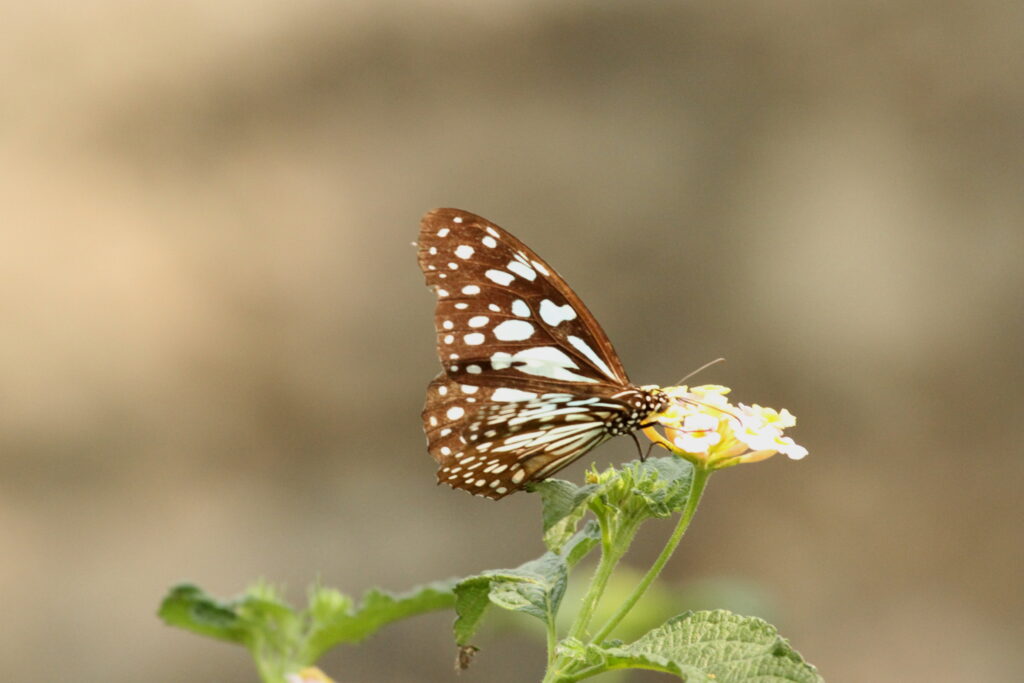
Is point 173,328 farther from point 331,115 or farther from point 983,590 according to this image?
point 983,590

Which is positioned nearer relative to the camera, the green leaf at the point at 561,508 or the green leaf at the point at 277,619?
the green leaf at the point at 277,619

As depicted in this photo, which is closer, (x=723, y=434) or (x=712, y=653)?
(x=712, y=653)

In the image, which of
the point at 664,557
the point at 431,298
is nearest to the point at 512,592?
the point at 664,557

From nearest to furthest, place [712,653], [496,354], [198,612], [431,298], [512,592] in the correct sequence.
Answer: [198,612]
[712,653]
[512,592]
[496,354]
[431,298]

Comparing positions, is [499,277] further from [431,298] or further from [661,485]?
[431,298]

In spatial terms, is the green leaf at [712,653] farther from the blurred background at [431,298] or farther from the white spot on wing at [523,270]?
the blurred background at [431,298]

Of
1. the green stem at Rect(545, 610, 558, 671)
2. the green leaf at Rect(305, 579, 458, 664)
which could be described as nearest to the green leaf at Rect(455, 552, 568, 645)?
the green stem at Rect(545, 610, 558, 671)

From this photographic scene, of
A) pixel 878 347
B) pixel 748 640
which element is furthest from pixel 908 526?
pixel 748 640

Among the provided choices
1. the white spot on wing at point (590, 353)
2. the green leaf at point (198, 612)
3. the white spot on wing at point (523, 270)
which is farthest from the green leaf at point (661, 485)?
the green leaf at point (198, 612)

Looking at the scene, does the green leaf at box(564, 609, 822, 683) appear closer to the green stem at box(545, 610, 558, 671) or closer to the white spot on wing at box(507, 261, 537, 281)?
the green stem at box(545, 610, 558, 671)
